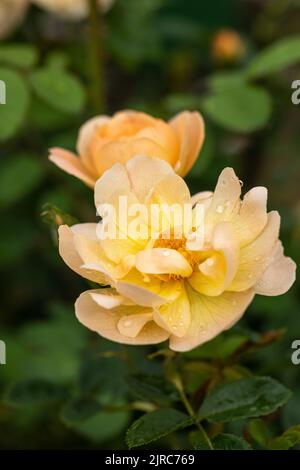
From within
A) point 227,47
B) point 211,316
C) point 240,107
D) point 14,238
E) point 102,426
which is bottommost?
point 102,426

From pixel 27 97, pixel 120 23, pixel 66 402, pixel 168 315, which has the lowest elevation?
pixel 66 402

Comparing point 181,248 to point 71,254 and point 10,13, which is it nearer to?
point 71,254

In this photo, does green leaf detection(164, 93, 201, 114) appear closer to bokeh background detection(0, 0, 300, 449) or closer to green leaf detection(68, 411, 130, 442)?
bokeh background detection(0, 0, 300, 449)

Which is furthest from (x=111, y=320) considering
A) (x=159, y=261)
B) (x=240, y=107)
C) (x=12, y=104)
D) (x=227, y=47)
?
(x=227, y=47)

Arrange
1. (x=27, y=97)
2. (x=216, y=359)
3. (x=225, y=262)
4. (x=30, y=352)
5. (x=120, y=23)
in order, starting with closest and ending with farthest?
(x=225, y=262) → (x=216, y=359) → (x=27, y=97) → (x=30, y=352) → (x=120, y=23)

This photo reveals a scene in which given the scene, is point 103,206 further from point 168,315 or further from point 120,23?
point 120,23

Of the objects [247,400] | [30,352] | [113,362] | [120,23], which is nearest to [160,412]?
[247,400]

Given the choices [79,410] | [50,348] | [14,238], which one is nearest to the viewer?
[79,410]

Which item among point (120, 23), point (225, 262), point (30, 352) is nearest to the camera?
point (225, 262)
